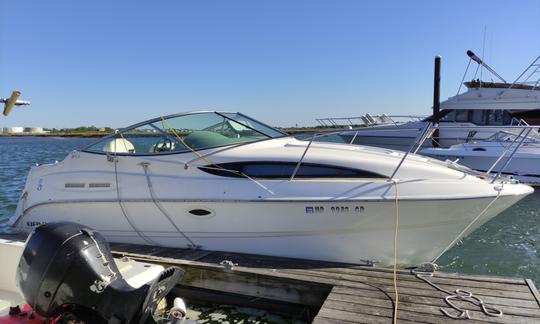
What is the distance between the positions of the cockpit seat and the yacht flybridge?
0.05 feet

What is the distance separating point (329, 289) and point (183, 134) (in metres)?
2.66

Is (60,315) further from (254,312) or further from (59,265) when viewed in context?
(254,312)

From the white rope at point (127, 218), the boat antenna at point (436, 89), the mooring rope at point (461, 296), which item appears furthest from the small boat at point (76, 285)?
the boat antenna at point (436, 89)

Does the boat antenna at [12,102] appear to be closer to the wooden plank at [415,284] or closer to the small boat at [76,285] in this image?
the small boat at [76,285]

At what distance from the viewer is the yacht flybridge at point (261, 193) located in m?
4.44

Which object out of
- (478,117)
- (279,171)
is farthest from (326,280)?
(478,117)

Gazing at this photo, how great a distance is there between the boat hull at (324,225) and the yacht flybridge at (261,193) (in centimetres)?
1

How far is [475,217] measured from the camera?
450 cm

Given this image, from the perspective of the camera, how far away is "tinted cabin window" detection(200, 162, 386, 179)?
→ 4.62m

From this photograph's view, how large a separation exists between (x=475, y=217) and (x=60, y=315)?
13.4 feet

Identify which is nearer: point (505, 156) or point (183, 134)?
point (183, 134)

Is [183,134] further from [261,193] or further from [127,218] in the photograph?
[261,193]

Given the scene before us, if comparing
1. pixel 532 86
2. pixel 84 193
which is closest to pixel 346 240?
pixel 84 193

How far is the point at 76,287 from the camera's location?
2.55 metres
